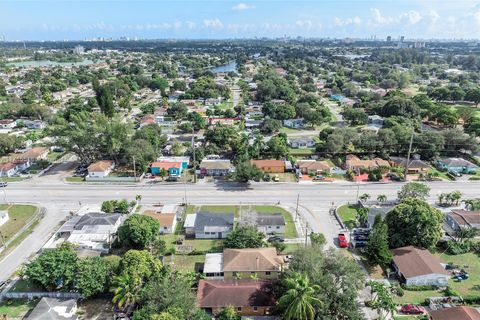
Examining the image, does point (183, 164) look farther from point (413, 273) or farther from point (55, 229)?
point (413, 273)

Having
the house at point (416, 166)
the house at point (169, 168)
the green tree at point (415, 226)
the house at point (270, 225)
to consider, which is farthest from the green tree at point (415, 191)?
the house at point (169, 168)

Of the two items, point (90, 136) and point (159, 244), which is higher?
point (90, 136)

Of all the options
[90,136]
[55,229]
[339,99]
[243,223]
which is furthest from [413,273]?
[339,99]

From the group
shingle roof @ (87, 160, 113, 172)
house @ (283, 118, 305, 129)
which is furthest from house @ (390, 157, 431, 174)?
shingle roof @ (87, 160, 113, 172)

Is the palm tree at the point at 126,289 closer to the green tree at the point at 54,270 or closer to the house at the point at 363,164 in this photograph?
the green tree at the point at 54,270

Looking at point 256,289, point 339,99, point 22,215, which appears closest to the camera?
point 256,289

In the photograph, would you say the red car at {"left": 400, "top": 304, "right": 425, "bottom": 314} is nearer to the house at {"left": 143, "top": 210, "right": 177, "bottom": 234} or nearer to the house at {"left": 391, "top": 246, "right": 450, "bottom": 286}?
the house at {"left": 391, "top": 246, "right": 450, "bottom": 286}

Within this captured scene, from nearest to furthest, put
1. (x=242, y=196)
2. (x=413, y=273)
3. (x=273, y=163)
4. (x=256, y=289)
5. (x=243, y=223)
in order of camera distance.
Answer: (x=256, y=289)
(x=413, y=273)
(x=243, y=223)
(x=242, y=196)
(x=273, y=163)
